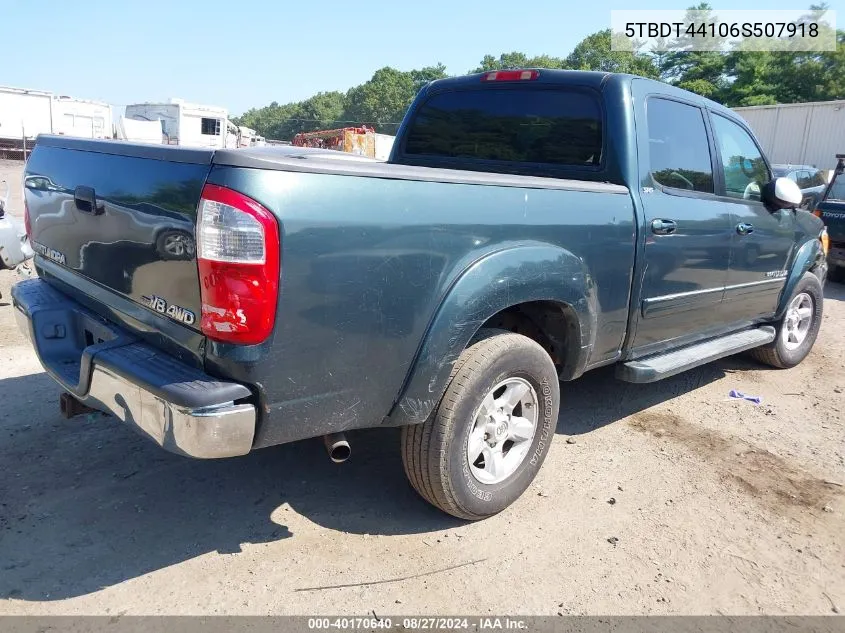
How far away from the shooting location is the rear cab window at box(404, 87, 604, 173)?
368cm

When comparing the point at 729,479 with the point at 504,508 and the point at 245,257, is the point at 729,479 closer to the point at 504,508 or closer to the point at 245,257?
the point at 504,508

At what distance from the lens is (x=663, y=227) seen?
140 inches

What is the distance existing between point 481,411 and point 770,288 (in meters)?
3.03

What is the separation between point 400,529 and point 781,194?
338 centimetres

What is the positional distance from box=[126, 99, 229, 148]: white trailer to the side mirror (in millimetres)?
28181

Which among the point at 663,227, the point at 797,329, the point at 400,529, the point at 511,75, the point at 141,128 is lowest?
the point at 400,529

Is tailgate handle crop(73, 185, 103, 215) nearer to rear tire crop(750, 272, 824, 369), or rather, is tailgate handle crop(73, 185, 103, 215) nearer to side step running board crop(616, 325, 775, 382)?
side step running board crop(616, 325, 775, 382)

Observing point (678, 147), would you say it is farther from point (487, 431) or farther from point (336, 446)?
point (336, 446)

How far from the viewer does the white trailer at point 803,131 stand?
21.2 m

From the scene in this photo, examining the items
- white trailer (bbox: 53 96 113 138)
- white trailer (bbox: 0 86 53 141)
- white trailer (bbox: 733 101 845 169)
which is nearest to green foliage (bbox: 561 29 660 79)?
white trailer (bbox: 733 101 845 169)

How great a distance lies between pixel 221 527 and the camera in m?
2.94

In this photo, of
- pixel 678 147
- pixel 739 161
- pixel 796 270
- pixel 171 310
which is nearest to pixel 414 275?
pixel 171 310

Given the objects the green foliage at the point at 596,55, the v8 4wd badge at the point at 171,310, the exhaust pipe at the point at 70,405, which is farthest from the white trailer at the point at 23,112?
the green foliage at the point at 596,55

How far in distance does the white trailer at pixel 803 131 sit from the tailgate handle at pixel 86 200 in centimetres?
2318
